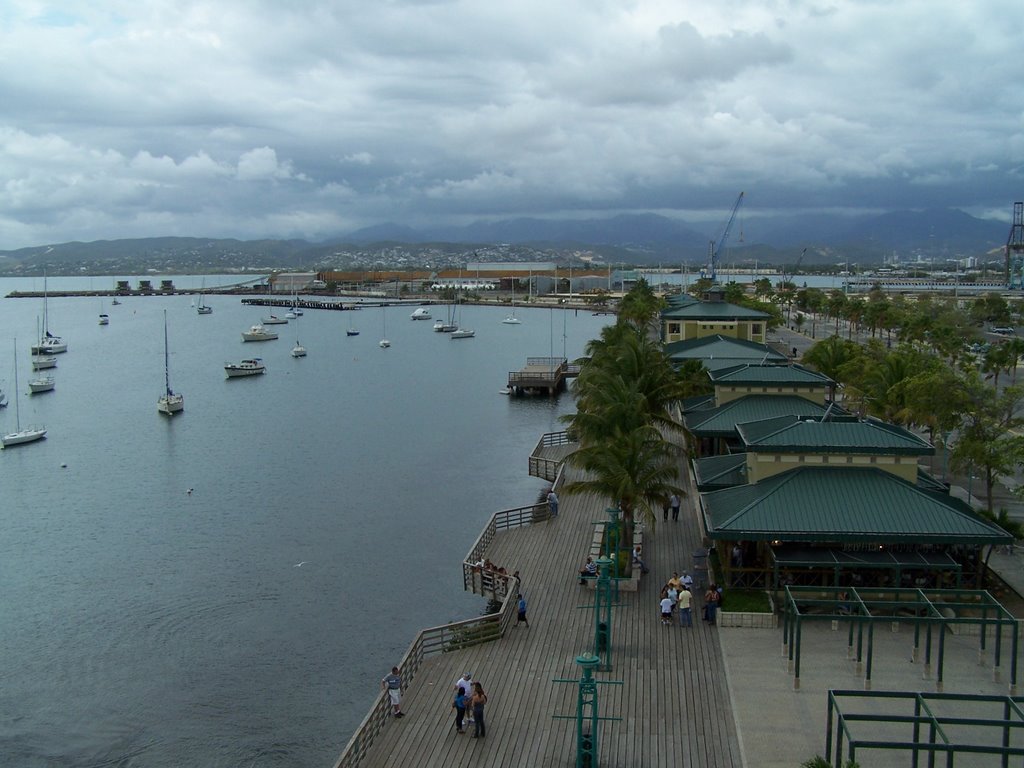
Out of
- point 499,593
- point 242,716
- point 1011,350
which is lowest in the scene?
point 242,716

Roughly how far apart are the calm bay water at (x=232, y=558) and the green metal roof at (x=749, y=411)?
12.3m

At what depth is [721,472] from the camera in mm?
33312

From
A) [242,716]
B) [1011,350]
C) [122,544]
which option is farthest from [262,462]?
[1011,350]

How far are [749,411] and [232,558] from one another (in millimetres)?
24125

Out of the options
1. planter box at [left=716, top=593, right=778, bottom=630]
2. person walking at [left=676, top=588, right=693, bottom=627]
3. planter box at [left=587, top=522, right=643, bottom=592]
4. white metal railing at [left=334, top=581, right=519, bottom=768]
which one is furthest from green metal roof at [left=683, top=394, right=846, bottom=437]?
white metal railing at [left=334, top=581, right=519, bottom=768]

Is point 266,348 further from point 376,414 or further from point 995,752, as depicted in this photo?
point 995,752

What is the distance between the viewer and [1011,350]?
69938 millimetres

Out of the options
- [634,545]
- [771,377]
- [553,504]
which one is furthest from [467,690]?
[771,377]

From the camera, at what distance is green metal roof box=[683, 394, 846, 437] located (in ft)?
127

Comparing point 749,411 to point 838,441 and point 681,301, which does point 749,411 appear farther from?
point 681,301

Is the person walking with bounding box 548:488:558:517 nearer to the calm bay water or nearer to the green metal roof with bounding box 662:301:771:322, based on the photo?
the calm bay water

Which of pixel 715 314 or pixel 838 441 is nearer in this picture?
pixel 838 441

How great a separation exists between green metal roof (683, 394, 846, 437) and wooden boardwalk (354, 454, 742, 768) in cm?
972

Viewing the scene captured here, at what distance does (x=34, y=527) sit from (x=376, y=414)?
35859mm
